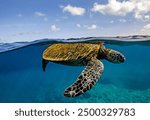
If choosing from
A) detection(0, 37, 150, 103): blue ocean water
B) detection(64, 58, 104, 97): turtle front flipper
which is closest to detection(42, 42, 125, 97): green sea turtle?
detection(64, 58, 104, 97): turtle front flipper

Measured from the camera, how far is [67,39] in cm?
796

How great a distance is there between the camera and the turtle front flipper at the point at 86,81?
452 centimetres

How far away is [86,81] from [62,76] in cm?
678

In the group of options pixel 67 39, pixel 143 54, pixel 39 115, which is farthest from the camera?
pixel 143 54

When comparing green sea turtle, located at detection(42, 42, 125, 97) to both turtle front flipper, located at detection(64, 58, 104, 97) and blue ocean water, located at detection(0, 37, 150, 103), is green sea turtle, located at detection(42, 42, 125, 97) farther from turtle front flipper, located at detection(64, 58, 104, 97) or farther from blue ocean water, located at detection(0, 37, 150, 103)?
blue ocean water, located at detection(0, 37, 150, 103)

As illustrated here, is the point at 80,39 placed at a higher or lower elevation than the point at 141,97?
higher

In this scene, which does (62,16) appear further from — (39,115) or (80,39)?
(39,115)

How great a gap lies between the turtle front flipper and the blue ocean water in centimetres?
230

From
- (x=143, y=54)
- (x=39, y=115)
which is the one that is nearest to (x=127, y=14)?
(x=39, y=115)

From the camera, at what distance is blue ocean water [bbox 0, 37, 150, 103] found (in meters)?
8.60

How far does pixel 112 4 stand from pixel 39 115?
12.6ft

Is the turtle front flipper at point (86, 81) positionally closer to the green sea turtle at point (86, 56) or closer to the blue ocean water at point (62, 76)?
the green sea turtle at point (86, 56)

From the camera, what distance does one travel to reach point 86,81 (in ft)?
15.9

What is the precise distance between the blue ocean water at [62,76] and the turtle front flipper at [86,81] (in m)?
2.30
